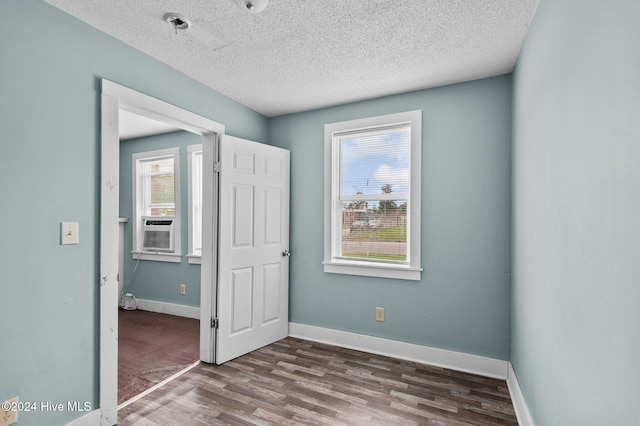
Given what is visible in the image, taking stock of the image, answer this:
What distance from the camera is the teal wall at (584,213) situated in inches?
31.7

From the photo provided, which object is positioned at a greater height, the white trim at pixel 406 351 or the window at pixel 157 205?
the window at pixel 157 205

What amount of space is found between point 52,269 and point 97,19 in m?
1.52

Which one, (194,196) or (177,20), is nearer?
(177,20)

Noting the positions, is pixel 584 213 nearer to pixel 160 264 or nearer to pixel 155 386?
pixel 155 386

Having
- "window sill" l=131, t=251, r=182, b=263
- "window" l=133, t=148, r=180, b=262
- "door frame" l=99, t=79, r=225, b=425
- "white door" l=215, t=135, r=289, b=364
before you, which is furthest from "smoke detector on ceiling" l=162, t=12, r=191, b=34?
"window sill" l=131, t=251, r=182, b=263

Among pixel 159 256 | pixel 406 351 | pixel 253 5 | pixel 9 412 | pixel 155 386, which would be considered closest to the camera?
pixel 9 412

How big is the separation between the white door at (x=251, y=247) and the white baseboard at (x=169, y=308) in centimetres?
141

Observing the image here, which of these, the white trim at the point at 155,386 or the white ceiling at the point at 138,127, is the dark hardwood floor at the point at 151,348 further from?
the white ceiling at the point at 138,127

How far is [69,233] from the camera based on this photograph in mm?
1815

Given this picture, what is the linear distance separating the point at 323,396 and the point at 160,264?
3222 millimetres

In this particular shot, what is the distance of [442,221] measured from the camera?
2.82m

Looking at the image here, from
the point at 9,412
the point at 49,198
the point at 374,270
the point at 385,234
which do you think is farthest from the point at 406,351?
the point at 49,198

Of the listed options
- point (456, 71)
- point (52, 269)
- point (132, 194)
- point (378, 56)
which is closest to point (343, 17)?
point (378, 56)

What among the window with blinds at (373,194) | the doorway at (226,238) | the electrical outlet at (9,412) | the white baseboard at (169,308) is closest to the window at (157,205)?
the white baseboard at (169,308)
